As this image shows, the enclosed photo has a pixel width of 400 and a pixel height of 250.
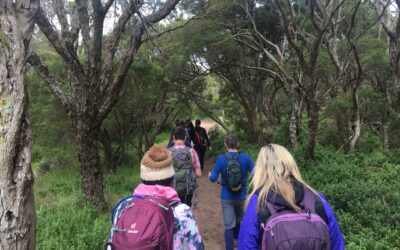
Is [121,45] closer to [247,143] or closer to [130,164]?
[130,164]

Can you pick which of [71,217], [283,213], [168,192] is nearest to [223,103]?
[71,217]

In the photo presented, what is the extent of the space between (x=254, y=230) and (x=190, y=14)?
14.3 meters

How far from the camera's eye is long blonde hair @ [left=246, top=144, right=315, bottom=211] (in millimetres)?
2457

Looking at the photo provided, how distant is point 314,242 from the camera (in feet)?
7.43

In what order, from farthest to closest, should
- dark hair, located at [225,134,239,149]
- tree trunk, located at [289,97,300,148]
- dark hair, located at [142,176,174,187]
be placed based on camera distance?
tree trunk, located at [289,97,300,148] < dark hair, located at [225,134,239,149] < dark hair, located at [142,176,174,187]

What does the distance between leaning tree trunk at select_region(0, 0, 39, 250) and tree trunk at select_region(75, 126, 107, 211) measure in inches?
158

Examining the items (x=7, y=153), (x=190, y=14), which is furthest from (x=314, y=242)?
(x=190, y=14)

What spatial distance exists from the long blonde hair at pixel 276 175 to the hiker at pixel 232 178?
217 cm

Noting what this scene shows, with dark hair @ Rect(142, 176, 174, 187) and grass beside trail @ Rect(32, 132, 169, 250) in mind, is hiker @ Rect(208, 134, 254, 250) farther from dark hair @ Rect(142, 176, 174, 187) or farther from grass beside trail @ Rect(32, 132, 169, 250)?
dark hair @ Rect(142, 176, 174, 187)

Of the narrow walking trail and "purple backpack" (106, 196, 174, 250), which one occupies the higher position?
"purple backpack" (106, 196, 174, 250)

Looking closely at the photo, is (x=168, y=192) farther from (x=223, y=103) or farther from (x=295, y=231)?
(x=223, y=103)

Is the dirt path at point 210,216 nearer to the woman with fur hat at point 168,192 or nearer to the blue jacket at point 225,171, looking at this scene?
the blue jacket at point 225,171

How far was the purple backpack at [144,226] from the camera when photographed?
2350mm

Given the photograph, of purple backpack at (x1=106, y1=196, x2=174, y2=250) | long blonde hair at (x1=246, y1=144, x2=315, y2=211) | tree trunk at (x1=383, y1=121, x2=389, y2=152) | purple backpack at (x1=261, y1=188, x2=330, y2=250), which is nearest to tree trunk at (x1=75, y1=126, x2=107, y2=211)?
purple backpack at (x1=106, y1=196, x2=174, y2=250)
